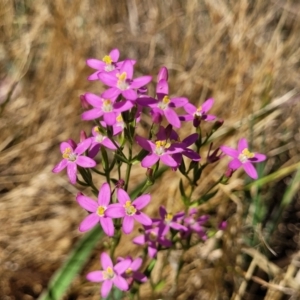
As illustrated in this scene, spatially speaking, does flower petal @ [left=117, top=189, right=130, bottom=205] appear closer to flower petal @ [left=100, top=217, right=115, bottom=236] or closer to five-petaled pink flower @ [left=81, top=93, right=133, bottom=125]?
flower petal @ [left=100, top=217, right=115, bottom=236]

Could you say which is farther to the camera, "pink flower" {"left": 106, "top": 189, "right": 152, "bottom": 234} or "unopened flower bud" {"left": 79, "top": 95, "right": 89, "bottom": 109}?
"unopened flower bud" {"left": 79, "top": 95, "right": 89, "bottom": 109}

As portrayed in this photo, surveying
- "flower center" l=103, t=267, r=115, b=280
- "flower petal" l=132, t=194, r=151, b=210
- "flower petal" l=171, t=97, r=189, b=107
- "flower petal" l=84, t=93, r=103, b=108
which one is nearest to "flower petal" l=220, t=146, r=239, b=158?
"flower petal" l=171, t=97, r=189, b=107

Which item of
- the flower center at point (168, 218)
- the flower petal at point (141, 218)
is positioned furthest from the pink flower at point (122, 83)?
the flower center at point (168, 218)

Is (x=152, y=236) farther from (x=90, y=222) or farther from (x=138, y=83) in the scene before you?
(x=138, y=83)

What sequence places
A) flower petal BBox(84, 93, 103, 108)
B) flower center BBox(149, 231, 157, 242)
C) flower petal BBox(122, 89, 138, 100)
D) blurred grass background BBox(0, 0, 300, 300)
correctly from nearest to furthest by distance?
flower petal BBox(122, 89, 138, 100)
flower petal BBox(84, 93, 103, 108)
flower center BBox(149, 231, 157, 242)
blurred grass background BBox(0, 0, 300, 300)

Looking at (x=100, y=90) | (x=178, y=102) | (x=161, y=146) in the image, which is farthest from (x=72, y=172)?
(x=100, y=90)

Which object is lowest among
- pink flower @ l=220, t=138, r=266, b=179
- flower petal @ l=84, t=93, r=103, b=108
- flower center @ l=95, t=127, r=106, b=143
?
pink flower @ l=220, t=138, r=266, b=179

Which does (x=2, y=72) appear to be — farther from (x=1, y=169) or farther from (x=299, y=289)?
(x=299, y=289)
